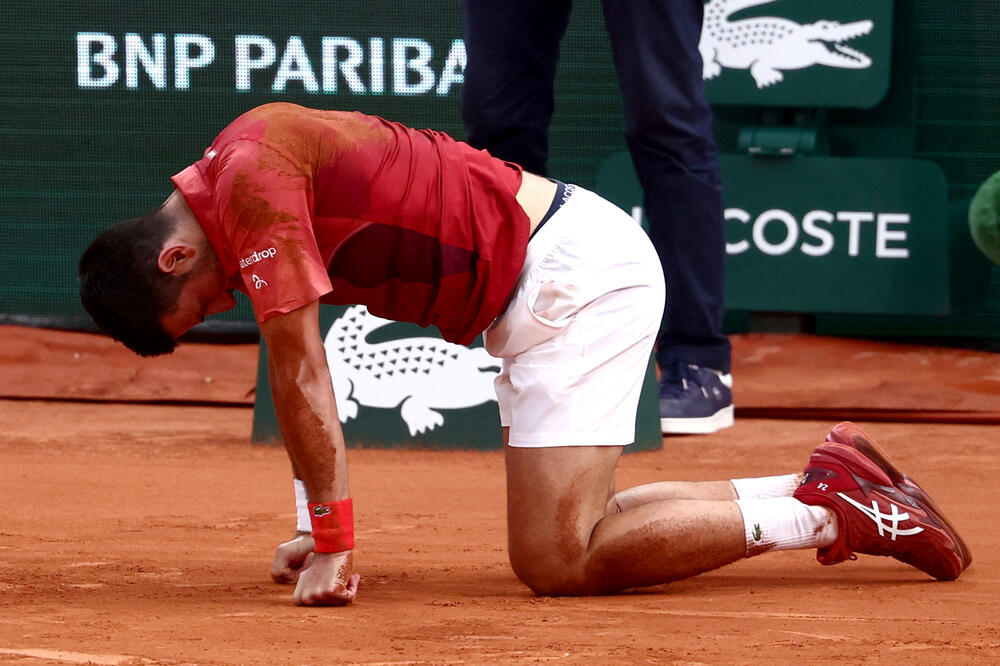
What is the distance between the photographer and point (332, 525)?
2107mm

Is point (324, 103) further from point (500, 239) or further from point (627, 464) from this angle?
point (500, 239)

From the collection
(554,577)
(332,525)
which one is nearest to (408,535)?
(554,577)

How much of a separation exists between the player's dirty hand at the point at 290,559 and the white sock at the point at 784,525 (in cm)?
72

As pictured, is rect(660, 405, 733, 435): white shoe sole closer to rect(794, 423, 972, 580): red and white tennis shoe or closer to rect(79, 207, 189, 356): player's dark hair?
rect(794, 423, 972, 580): red and white tennis shoe

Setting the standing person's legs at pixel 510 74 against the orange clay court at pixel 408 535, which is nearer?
the orange clay court at pixel 408 535

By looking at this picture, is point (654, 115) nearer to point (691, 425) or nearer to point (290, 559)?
point (691, 425)

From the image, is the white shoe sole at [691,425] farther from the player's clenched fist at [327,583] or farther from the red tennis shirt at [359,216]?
the player's clenched fist at [327,583]

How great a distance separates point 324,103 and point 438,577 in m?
2.86

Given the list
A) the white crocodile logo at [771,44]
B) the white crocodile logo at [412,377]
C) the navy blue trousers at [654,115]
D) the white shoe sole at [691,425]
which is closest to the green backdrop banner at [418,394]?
the white crocodile logo at [412,377]

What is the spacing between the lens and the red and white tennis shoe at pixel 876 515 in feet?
7.55

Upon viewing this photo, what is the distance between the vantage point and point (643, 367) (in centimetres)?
243

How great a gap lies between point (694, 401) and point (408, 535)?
1.42 m

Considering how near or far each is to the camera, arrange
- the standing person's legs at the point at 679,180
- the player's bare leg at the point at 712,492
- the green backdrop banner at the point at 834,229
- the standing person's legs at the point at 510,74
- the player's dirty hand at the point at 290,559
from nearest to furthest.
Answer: the player's dirty hand at the point at 290,559 < the player's bare leg at the point at 712,492 < the standing person's legs at the point at 510,74 < the standing person's legs at the point at 679,180 < the green backdrop banner at the point at 834,229

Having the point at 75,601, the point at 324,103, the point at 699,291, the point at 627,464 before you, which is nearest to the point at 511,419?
the point at 75,601
